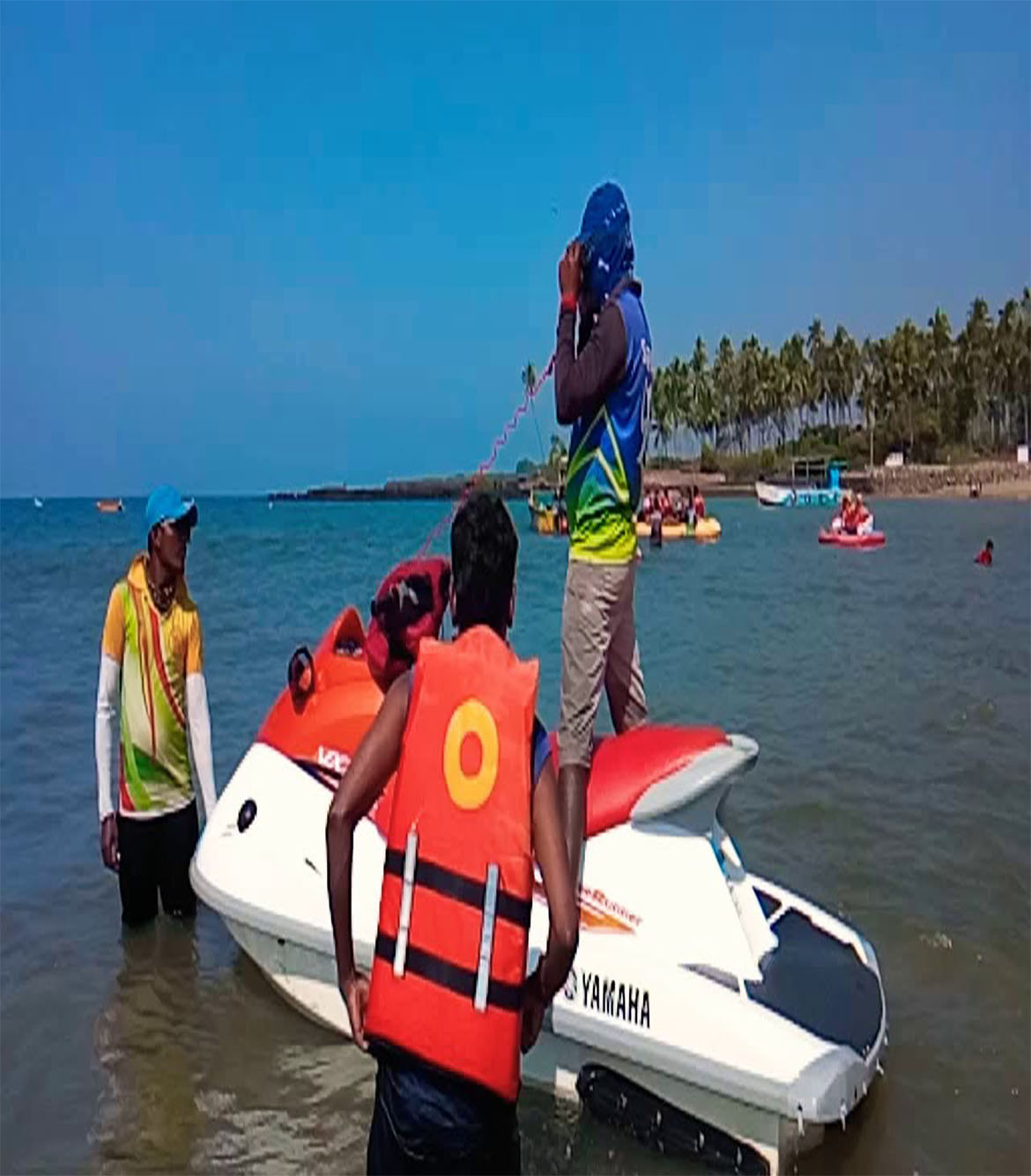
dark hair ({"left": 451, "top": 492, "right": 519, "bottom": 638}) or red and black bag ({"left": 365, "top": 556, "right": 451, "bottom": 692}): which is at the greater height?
dark hair ({"left": 451, "top": 492, "right": 519, "bottom": 638})

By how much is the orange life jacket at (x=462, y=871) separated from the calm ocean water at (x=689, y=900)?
1.63 m

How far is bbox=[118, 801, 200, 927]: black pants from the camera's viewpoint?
4.70 m

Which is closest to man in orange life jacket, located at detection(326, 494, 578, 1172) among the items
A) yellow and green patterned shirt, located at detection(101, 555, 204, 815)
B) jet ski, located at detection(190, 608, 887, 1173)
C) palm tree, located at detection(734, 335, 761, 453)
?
jet ski, located at detection(190, 608, 887, 1173)

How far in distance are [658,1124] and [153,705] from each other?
2384 mm

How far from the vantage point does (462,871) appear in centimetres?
223

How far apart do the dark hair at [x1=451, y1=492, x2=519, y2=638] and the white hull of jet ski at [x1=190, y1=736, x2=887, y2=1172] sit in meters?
1.44

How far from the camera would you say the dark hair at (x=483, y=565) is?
2.32 metres

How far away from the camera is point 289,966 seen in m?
4.25

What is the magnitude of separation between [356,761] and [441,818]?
0.66ft

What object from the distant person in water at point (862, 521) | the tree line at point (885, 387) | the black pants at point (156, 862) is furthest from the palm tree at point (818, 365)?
the black pants at point (156, 862)

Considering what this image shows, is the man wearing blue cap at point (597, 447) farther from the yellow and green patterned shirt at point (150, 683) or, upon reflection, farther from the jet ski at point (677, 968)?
the yellow and green patterned shirt at point (150, 683)

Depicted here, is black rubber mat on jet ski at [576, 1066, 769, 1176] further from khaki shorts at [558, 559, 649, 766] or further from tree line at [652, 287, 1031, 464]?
tree line at [652, 287, 1031, 464]

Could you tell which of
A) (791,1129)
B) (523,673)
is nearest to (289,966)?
(791,1129)

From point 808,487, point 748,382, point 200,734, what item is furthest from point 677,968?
point 748,382
